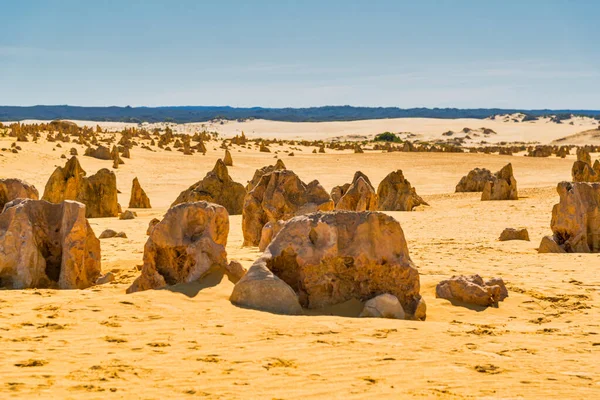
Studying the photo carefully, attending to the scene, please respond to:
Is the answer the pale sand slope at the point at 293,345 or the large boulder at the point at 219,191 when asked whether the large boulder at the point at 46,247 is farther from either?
the large boulder at the point at 219,191

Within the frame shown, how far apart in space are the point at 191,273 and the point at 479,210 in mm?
13927

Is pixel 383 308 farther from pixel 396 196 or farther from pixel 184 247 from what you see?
pixel 396 196

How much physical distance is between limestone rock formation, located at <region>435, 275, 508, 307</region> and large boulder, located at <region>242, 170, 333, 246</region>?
506 cm

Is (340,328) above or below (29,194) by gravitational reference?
below

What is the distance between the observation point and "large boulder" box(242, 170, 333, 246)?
525 inches

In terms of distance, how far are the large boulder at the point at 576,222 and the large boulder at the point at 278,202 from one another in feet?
12.2

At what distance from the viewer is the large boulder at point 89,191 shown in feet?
63.4

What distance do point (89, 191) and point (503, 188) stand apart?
39.4 feet

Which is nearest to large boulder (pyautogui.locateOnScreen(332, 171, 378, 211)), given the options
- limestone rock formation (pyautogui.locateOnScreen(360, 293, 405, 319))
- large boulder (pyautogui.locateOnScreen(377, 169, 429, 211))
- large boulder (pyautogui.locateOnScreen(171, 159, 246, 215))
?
large boulder (pyautogui.locateOnScreen(171, 159, 246, 215))

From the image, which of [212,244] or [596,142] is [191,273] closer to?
[212,244]

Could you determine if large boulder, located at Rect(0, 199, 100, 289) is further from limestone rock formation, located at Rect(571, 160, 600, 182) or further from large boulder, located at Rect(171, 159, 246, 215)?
limestone rock formation, located at Rect(571, 160, 600, 182)

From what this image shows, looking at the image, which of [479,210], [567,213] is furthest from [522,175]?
[567,213]

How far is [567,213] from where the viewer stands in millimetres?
12641

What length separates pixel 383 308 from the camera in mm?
7387
